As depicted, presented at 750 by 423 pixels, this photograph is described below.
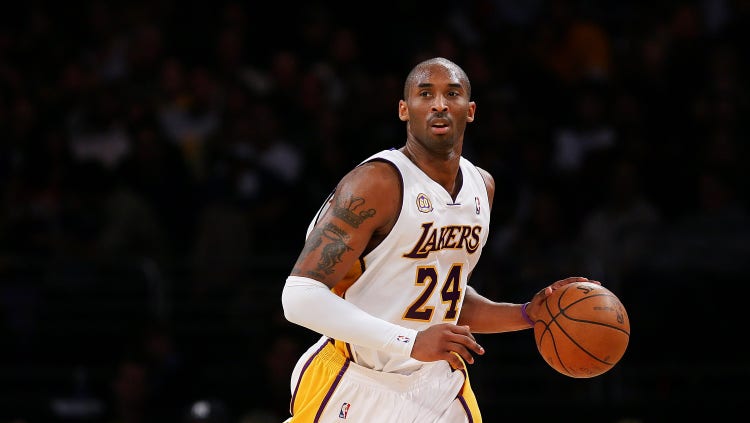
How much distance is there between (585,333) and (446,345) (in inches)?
29.8

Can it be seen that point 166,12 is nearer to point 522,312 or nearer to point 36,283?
point 36,283

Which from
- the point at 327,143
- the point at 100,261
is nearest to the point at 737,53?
the point at 327,143

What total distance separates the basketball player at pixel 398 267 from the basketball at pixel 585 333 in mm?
211

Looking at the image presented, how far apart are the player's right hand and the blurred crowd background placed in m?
4.45

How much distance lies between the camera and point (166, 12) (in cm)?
1214

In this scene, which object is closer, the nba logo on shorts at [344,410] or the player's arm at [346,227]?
the player's arm at [346,227]

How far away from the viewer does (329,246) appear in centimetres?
471

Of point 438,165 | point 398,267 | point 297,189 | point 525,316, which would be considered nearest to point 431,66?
point 438,165

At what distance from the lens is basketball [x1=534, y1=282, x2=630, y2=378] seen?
15.9ft

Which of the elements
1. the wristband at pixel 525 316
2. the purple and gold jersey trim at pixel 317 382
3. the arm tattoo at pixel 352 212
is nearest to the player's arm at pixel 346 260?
the arm tattoo at pixel 352 212

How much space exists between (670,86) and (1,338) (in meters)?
6.28

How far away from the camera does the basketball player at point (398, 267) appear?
4.73 metres

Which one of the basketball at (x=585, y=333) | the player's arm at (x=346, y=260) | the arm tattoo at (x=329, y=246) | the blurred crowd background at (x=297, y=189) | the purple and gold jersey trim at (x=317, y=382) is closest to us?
the player's arm at (x=346, y=260)

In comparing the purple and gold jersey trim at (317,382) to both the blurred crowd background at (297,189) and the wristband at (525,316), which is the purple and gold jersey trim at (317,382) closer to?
the wristband at (525,316)
